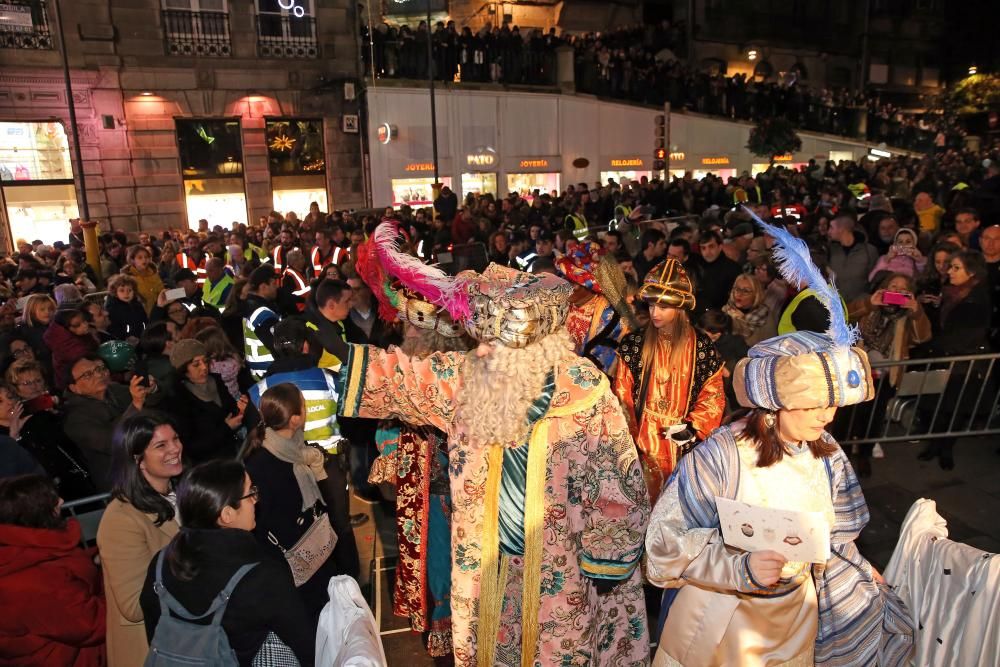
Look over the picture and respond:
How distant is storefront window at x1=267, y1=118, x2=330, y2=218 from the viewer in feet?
68.4

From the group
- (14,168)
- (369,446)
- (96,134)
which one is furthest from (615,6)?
(369,446)

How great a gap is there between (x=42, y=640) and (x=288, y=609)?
1.12 metres

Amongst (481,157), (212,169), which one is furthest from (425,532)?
(212,169)

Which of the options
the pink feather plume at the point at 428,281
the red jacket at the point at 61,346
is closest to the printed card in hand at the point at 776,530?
the pink feather plume at the point at 428,281

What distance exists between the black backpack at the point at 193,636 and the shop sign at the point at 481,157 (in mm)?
19759

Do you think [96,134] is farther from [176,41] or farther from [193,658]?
[193,658]

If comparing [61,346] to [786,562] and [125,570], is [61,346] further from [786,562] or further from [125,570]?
[786,562]

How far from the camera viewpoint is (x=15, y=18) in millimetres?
17781

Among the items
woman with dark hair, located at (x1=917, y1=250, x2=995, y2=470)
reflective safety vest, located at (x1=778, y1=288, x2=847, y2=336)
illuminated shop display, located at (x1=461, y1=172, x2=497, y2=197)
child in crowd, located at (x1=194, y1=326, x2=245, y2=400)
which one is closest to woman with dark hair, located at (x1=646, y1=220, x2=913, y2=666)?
reflective safety vest, located at (x1=778, y1=288, x2=847, y2=336)

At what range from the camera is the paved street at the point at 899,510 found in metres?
4.11

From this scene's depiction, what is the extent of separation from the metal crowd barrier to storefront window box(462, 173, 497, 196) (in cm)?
1697

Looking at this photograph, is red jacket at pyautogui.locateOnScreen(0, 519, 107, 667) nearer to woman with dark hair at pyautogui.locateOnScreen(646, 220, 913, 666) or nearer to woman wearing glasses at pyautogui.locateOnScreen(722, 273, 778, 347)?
woman with dark hair at pyautogui.locateOnScreen(646, 220, 913, 666)

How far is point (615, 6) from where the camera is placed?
31266 millimetres

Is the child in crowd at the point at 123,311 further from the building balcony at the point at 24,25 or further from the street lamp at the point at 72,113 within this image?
the building balcony at the point at 24,25
